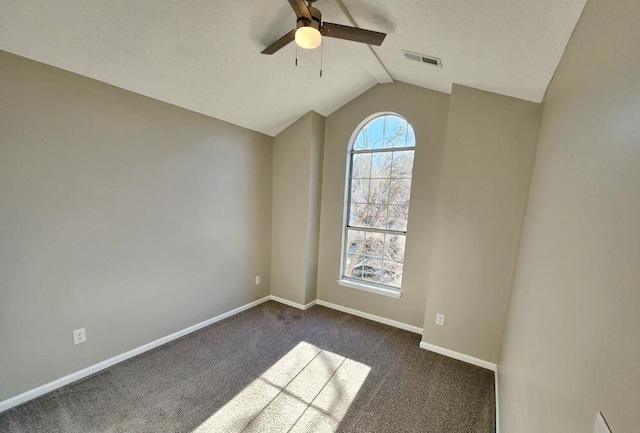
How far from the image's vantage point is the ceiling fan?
1458 mm

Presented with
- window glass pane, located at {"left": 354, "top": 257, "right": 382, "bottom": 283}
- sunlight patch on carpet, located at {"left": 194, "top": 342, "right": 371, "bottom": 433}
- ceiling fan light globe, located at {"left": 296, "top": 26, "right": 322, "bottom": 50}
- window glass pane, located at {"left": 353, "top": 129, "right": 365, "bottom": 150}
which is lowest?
sunlight patch on carpet, located at {"left": 194, "top": 342, "right": 371, "bottom": 433}

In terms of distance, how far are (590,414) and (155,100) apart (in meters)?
3.09

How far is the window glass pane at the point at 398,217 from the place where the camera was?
3.09 meters

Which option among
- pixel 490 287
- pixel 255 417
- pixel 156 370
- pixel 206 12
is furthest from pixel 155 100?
pixel 490 287

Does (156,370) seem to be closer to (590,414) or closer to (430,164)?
(590,414)

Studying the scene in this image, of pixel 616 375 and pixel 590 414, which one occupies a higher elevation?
pixel 616 375

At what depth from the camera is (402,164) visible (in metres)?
3.08

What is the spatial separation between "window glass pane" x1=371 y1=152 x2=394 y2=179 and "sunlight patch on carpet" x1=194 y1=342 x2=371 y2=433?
2071mm

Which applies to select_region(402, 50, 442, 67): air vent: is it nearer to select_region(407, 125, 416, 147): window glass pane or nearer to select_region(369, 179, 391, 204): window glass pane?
select_region(407, 125, 416, 147): window glass pane

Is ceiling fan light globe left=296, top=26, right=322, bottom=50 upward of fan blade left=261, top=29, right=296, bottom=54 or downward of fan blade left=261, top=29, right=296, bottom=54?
downward

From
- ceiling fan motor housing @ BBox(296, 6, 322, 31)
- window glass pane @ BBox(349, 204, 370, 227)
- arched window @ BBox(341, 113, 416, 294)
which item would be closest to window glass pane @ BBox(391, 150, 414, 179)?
arched window @ BBox(341, 113, 416, 294)

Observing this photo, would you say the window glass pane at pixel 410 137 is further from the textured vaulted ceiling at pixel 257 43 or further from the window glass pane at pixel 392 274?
the window glass pane at pixel 392 274

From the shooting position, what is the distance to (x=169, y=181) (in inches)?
98.7

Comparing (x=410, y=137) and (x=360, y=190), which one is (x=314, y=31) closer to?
(x=410, y=137)
